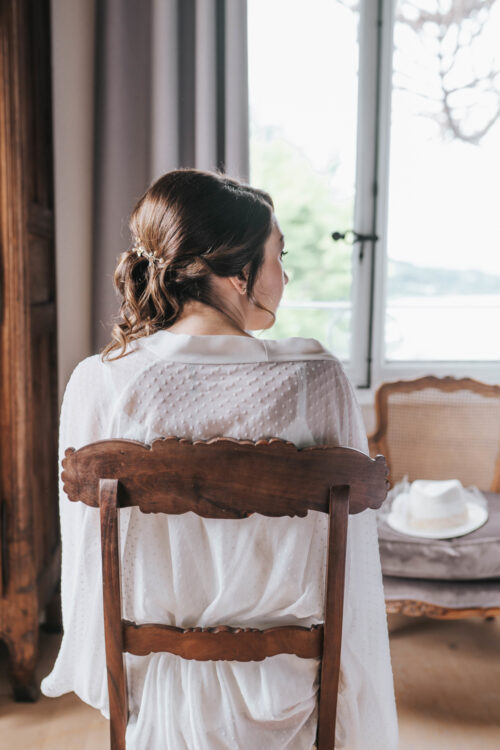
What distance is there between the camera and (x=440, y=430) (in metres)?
2.41

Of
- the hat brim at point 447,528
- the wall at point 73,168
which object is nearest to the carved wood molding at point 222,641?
the hat brim at point 447,528

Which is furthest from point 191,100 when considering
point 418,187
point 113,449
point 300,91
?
point 113,449

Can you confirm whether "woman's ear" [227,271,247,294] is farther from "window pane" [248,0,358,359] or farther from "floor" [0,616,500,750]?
"window pane" [248,0,358,359]

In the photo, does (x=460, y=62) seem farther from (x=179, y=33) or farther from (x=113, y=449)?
(x=113, y=449)

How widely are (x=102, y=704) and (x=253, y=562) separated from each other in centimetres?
37

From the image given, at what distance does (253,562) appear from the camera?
917mm

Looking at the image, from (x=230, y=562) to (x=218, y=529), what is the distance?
0.05 m

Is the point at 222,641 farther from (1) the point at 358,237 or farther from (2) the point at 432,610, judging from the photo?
(1) the point at 358,237

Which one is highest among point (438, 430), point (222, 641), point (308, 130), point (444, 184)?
point (308, 130)

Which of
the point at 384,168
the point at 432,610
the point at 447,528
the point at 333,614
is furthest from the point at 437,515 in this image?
the point at 384,168

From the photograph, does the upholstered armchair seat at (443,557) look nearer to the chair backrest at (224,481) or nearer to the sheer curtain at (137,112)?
the chair backrest at (224,481)

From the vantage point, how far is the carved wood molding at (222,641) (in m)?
0.88

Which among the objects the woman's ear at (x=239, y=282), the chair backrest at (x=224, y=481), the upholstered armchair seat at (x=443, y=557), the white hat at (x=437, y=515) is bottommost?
the upholstered armchair seat at (x=443, y=557)

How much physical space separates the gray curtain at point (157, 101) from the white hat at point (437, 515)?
47.2 inches
